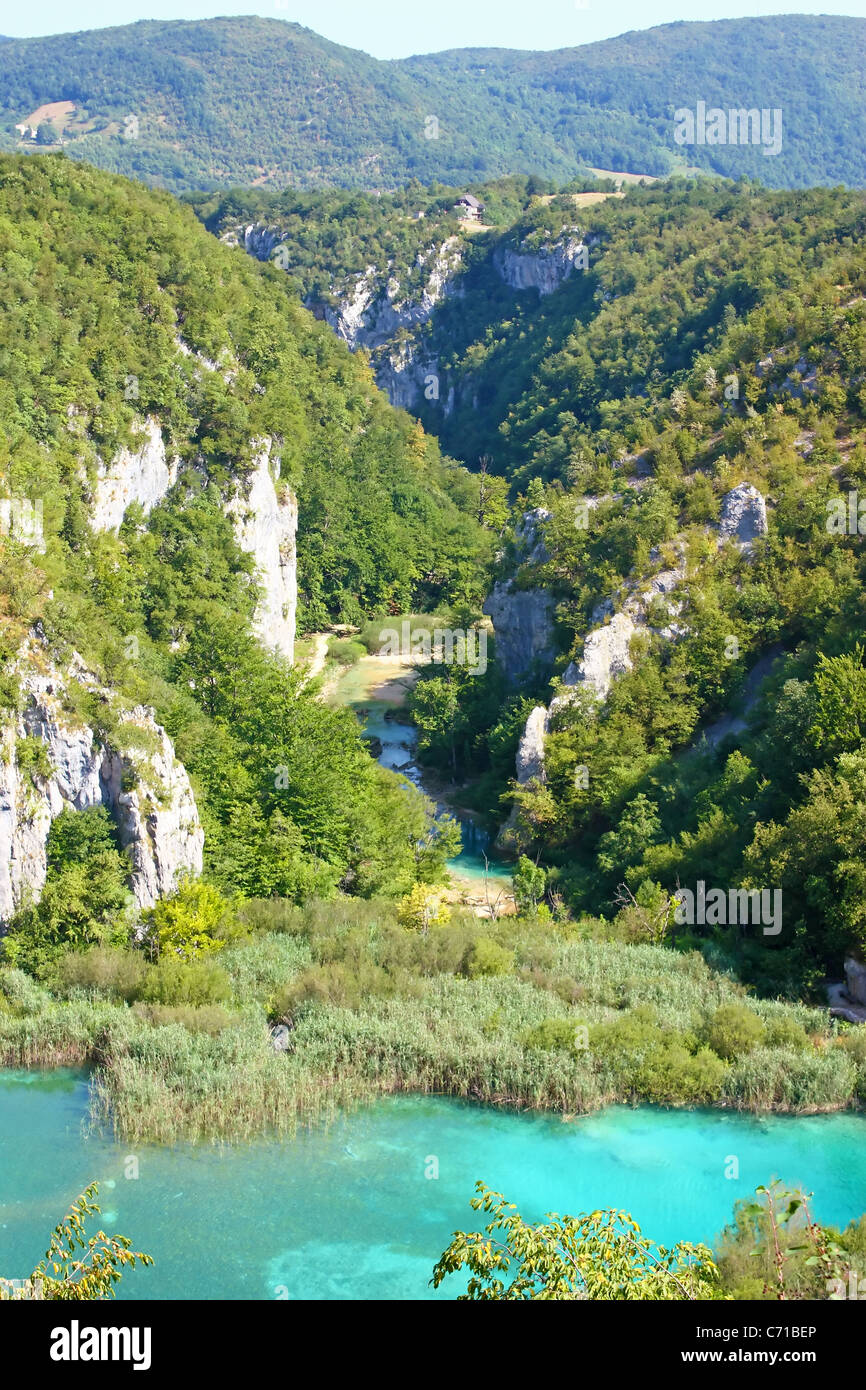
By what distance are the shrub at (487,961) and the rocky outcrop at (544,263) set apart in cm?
9406

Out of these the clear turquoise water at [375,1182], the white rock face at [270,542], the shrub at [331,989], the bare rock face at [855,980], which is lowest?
the clear turquoise water at [375,1182]

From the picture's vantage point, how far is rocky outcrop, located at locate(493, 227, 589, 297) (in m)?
117

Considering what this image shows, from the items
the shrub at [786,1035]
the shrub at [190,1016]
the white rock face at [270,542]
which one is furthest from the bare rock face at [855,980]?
the white rock face at [270,542]

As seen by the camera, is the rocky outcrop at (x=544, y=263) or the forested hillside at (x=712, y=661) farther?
the rocky outcrop at (x=544, y=263)

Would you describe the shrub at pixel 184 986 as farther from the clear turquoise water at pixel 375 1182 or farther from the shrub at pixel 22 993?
the clear turquoise water at pixel 375 1182

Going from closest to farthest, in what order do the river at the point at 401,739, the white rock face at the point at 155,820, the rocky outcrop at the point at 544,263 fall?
the white rock face at the point at 155,820 < the river at the point at 401,739 < the rocky outcrop at the point at 544,263

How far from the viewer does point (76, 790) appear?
32.9m

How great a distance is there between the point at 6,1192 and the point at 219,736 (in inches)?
686

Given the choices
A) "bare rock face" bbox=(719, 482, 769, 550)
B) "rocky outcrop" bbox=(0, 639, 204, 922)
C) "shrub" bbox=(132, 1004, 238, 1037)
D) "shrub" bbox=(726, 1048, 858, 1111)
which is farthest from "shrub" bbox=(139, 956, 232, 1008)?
"bare rock face" bbox=(719, 482, 769, 550)

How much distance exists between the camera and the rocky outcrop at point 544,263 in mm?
116938

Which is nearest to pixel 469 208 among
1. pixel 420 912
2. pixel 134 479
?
pixel 134 479

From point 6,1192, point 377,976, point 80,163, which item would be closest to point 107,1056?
point 6,1192

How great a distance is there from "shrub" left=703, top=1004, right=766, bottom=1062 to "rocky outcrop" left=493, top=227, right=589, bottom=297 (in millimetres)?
97152

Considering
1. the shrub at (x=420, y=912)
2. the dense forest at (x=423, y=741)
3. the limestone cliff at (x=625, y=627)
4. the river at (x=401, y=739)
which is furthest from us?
the limestone cliff at (x=625, y=627)
